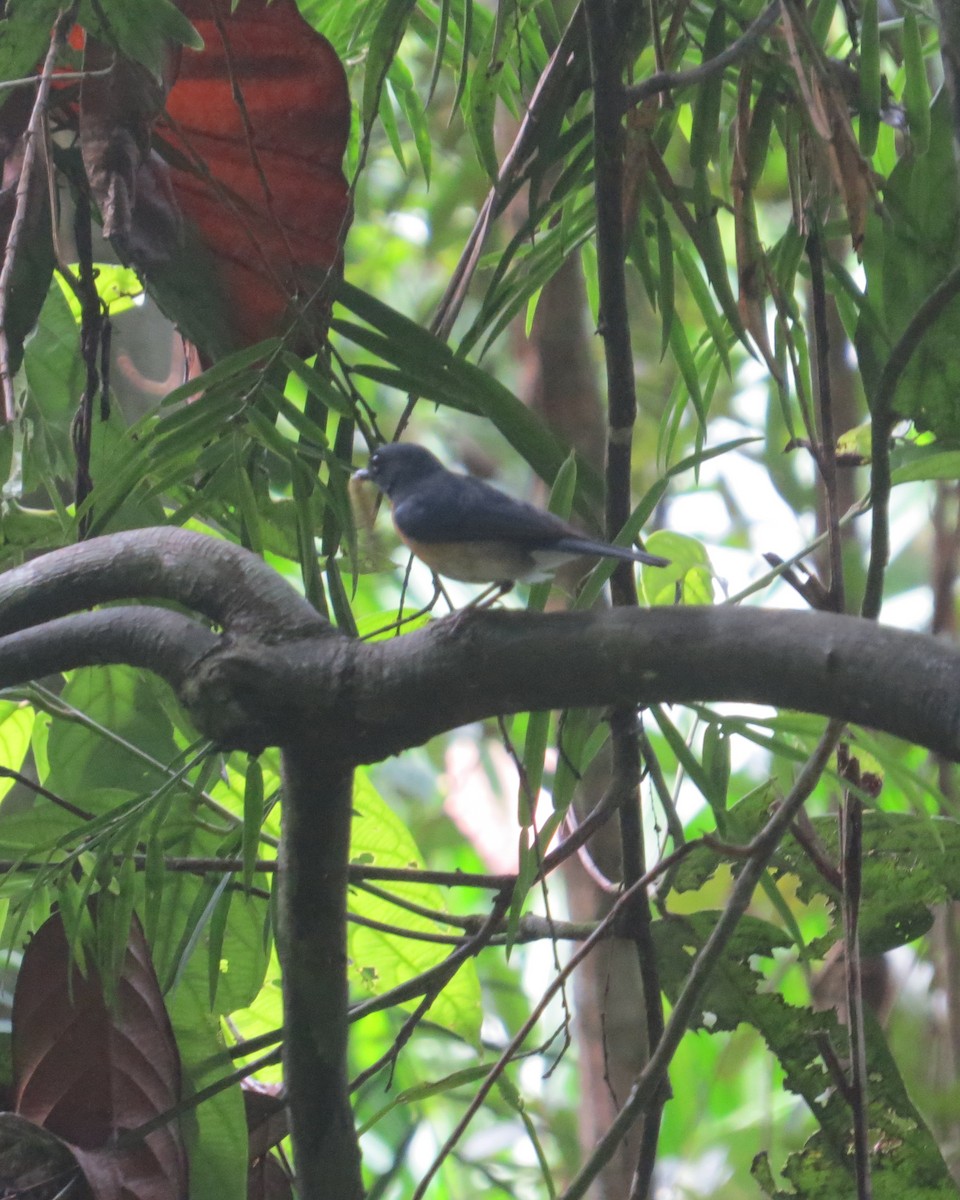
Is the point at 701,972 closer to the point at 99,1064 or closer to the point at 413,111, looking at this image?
the point at 99,1064

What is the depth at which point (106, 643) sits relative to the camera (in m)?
0.97

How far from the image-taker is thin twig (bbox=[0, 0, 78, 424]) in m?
0.98

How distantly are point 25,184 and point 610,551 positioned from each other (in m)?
0.58

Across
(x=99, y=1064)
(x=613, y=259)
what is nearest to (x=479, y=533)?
(x=613, y=259)

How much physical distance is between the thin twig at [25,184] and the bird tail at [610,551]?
0.50 metres

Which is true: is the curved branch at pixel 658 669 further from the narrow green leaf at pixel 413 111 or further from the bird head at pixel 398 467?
the narrow green leaf at pixel 413 111

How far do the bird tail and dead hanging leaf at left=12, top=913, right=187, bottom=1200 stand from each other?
600mm

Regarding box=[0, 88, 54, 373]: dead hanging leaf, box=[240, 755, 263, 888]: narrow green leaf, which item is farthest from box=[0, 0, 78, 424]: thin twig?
box=[240, 755, 263, 888]: narrow green leaf

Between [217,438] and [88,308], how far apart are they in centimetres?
17

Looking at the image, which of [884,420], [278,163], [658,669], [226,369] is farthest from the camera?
[278,163]

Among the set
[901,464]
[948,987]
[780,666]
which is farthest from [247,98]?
[948,987]

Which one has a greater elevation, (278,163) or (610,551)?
(278,163)

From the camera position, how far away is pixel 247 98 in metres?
1.18

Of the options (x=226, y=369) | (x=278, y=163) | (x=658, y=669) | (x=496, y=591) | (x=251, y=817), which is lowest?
(x=658, y=669)
